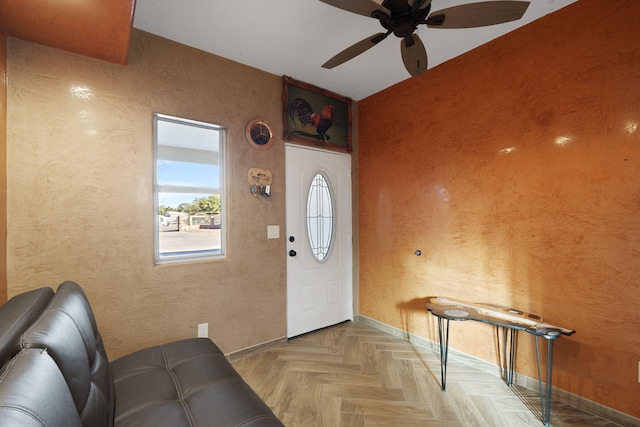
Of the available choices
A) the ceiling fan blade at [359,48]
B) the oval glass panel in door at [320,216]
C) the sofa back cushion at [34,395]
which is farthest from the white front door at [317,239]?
the sofa back cushion at [34,395]

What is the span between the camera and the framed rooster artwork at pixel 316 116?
2.91m

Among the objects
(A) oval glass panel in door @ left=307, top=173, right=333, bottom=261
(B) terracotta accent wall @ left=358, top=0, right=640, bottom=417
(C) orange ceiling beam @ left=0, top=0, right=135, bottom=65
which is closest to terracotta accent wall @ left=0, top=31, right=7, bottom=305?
(C) orange ceiling beam @ left=0, top=0, right=135, bottom=65

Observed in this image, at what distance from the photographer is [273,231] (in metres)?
2.79

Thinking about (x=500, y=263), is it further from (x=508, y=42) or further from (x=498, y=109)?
(x=508, y=42)

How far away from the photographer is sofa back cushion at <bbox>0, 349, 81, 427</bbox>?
56 cm

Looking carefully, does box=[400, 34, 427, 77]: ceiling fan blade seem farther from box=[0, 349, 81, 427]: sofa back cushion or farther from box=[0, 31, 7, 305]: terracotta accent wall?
box=[0, 31, 7, 305]: terracotta accent wall

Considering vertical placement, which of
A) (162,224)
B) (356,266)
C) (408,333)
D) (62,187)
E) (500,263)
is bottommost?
(408,333)

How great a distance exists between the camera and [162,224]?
2.29 meters

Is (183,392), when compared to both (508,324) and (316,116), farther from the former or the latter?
(316,116)

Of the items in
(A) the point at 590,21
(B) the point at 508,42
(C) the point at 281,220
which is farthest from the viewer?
(C) the point at 281,220

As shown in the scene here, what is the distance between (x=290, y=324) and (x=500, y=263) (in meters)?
2.08

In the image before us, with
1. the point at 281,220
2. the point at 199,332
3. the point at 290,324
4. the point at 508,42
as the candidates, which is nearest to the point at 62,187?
the point at 199,332

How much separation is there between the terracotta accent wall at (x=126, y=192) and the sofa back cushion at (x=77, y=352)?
69 cm

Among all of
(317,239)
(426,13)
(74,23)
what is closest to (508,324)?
(317,239)
